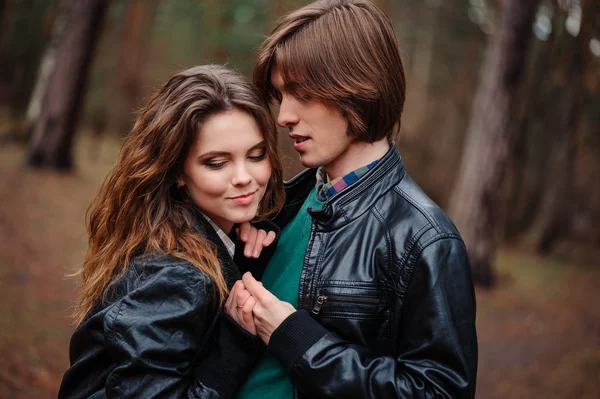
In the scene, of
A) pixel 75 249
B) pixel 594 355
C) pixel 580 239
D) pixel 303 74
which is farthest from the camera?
pixel 580 239

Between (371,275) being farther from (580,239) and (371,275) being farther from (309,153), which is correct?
(580,239)

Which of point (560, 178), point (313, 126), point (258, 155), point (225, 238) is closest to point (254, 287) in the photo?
point (225, 238)

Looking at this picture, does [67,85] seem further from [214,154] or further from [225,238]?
[214,154]

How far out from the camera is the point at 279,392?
86.4 inches

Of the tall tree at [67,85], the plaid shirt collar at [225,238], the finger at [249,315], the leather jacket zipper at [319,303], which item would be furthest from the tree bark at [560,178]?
the finger at [249,315]

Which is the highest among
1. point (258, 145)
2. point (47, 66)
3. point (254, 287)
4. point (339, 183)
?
point (47, 66)

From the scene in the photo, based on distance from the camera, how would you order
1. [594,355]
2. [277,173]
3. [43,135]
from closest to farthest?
1. [277,173]
2. [594,355]
3. [43,135]

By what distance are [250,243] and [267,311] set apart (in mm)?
489

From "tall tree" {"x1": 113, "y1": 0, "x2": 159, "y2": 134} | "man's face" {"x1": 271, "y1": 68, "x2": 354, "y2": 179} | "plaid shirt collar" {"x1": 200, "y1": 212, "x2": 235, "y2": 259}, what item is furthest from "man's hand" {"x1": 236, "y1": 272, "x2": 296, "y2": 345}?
"tall tree" {"x1": 113, "y1": 0, "x2": 159, "y2": 134}

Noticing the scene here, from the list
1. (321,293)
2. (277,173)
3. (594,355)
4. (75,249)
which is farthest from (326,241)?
(75,249)

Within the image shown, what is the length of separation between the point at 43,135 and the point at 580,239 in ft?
35.5

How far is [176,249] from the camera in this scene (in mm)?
2254

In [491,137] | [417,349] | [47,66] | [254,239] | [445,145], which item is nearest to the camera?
[417,349]

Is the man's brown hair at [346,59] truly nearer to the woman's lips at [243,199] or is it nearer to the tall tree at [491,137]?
the woman's lips at [243,199]
